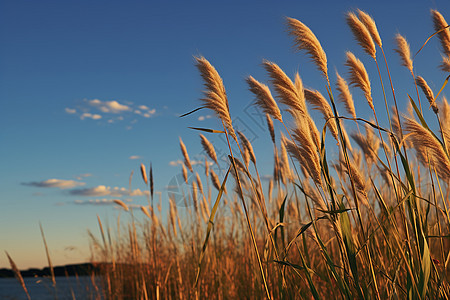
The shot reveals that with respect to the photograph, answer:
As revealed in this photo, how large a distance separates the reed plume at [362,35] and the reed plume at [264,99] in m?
0.55

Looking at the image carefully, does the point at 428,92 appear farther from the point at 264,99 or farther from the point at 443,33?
the point at 264,99

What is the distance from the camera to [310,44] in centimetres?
157

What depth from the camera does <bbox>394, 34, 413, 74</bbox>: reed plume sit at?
217 cm

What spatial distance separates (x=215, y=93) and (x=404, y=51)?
1290mm

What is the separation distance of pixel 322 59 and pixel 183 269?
127 inches

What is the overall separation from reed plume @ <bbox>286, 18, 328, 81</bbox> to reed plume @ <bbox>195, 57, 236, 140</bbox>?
362mm

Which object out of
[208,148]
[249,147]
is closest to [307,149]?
[249,147]

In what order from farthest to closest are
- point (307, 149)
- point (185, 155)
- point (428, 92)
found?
point (185, 155)
point (428, 92)
point (307, 149)

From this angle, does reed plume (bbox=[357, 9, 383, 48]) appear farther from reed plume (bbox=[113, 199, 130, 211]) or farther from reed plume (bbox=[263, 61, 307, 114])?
reed plume (bbox=[113, 199, 130, 211])

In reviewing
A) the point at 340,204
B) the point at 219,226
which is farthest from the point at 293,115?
the point at 219,226

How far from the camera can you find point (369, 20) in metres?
1.94

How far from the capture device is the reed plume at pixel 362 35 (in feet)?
6.04

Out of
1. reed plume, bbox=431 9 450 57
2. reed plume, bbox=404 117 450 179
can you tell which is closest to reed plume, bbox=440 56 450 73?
reed plume, bbox=431 9 450 57

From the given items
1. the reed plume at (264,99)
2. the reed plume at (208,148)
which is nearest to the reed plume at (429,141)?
the reed plume at (264,99)
